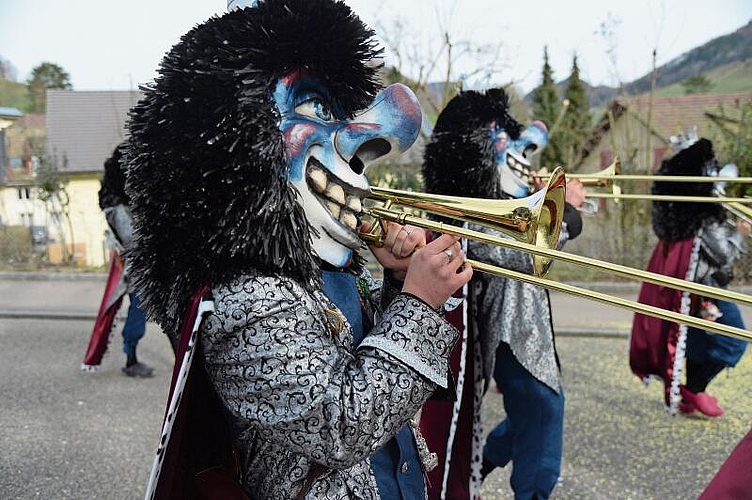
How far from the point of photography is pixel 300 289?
1369 millimetres

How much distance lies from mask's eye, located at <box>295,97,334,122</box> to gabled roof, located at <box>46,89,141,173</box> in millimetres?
20467

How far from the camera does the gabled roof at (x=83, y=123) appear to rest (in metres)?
20.4

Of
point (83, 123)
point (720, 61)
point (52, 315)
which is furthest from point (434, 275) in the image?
point (720, 61)

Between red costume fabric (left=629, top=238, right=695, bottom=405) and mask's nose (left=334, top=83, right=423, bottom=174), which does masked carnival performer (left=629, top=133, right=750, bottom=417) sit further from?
mask's nose (left=334, top=83, right=423, bottom=174)

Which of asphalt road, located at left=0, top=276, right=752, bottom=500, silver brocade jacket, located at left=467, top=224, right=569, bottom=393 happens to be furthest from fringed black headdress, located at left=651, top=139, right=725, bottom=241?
silver brocade jacket, located at left=467, top=224, right=569, bottom=393

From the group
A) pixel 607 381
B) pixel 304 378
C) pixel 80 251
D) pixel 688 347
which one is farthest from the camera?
pixel 80 251

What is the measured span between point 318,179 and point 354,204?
116mm

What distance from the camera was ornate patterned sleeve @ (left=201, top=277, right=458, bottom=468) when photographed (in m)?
1.25

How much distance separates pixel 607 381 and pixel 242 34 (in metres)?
4.69

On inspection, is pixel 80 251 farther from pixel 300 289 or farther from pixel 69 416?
pixel 300 289

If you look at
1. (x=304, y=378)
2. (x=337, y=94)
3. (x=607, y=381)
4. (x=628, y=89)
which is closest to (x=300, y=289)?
(x=304, y=378)

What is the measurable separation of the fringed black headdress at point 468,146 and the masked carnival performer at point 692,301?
5.77 feet

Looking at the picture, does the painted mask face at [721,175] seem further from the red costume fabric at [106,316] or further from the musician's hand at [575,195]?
the red costume fabric at [106,316]

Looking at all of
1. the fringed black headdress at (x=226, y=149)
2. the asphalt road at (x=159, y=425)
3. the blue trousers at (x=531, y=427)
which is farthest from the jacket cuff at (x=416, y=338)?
the asphalt road at (x=159, y=425)
